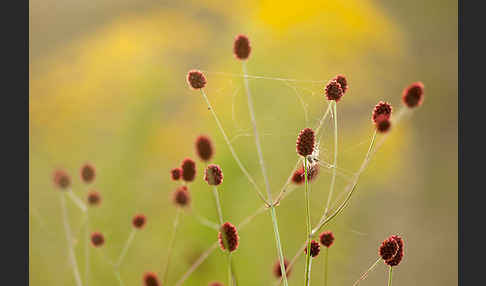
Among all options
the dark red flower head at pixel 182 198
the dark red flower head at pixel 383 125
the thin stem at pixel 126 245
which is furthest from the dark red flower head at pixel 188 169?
the thin stem at pixel 126 245

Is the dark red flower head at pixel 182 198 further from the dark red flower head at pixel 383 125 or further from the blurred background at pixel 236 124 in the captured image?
the blurred background at pixel 236 124

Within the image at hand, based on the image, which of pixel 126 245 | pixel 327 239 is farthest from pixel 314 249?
pixel 126 245

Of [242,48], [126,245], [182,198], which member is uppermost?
[242,48]

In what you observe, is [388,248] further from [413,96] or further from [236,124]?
[236,124]

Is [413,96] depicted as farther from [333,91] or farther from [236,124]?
[236,124]

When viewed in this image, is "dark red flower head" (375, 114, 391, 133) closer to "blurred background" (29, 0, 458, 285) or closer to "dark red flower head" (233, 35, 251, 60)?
"dark red flower head" (233, 35, 251, 60)

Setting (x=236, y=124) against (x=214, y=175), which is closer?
(x=214, y=175)

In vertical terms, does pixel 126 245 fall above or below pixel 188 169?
below

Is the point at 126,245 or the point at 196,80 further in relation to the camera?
the point at 126,245

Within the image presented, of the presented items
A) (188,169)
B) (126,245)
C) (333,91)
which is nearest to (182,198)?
(188,169)
